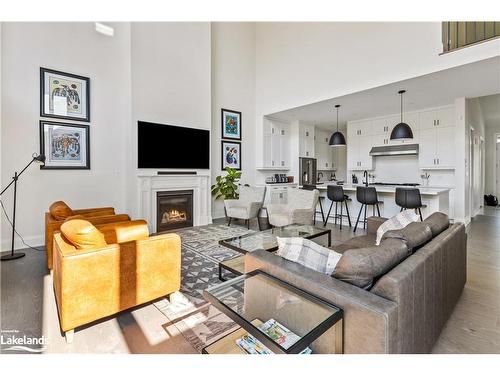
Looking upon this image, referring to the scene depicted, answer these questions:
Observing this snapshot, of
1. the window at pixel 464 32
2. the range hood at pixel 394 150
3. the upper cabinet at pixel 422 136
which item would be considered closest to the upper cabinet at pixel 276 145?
the upper cabinet at pixel 422 136

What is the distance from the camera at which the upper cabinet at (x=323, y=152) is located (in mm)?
8055

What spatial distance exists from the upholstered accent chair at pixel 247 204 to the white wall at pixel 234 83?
0.88m

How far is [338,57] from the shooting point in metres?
4.88

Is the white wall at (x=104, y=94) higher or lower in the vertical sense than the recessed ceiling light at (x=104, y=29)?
lower

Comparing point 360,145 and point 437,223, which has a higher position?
point 360,145

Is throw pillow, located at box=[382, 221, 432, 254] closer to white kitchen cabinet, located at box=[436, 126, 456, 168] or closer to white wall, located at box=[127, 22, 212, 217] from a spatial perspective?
white wall, located at box=[127, 22, 212, 217]

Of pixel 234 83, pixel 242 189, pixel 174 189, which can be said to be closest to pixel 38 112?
pixel 174 189

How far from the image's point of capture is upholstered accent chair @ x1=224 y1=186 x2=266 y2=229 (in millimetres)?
4875

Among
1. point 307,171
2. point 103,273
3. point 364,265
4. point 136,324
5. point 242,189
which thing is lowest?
point 136,324

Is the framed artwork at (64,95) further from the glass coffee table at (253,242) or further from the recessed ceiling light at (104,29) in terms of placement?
the glass coffee table at (253,242)

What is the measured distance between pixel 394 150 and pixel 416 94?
1753 mm

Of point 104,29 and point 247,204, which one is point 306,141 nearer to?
point 247,204

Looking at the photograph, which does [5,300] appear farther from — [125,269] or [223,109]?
[223,109]
